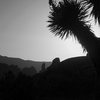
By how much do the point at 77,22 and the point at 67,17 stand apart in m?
0.77

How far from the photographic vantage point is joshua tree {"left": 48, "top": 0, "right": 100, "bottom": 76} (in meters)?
Result: 11.4

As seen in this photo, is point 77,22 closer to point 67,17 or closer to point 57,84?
point 67,17

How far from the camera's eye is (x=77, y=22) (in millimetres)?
12352

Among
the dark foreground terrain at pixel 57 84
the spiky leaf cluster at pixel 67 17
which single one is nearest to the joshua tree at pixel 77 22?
the spiky leaf cluster at pixel 67 17

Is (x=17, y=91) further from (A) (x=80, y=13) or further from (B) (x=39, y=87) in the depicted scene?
(A) (x=80, y=13)

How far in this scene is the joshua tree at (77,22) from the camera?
1138 cm

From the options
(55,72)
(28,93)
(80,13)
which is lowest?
(28,93)

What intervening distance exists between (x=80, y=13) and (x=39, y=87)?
58.1 feet

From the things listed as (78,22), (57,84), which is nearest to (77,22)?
(78,22)

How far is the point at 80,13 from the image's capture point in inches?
500

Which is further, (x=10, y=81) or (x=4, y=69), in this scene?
(x=4, y=69)

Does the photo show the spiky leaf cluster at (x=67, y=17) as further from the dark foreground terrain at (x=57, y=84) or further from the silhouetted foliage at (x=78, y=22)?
the dark foreground terrain at (x=57, y=84)

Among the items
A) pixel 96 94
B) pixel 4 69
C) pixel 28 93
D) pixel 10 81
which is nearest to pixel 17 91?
pixel 28 93

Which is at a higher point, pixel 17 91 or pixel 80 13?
pixel 80 13
